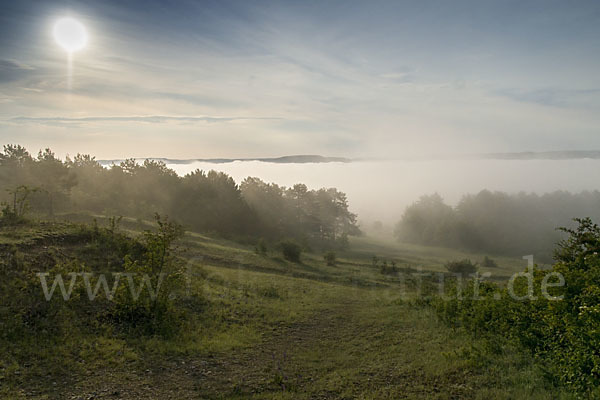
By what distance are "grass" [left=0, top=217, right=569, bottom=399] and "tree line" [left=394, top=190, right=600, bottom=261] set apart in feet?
254

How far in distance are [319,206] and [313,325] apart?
211ft

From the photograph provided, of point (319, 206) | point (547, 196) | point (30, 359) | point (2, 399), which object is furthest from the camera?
A: point (547, 196)

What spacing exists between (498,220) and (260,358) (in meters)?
104

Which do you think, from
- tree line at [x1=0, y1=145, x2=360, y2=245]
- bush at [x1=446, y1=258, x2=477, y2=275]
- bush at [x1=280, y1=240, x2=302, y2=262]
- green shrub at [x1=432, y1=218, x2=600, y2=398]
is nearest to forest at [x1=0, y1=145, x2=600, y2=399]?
green shrub at [x1=432, y1=218, x2=600, y2=398]

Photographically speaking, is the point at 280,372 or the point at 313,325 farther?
the point at 313,325

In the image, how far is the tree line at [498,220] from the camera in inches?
3533

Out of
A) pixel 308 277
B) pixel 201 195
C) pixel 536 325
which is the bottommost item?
pixel 308 277

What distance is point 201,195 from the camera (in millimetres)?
55375

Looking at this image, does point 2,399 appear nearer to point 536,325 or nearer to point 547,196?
point 536,325

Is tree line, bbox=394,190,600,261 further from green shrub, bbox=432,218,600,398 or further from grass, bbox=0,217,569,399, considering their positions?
grass, bbox=0,217,569,399

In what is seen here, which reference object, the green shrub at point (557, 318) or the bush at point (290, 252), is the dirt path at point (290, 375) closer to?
the green shrub at point (557, 318)

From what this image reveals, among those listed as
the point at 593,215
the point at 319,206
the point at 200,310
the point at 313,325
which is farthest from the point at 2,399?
the point at 593,215

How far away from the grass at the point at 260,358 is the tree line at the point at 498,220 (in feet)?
254

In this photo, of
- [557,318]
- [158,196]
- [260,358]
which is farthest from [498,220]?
[260,358]
